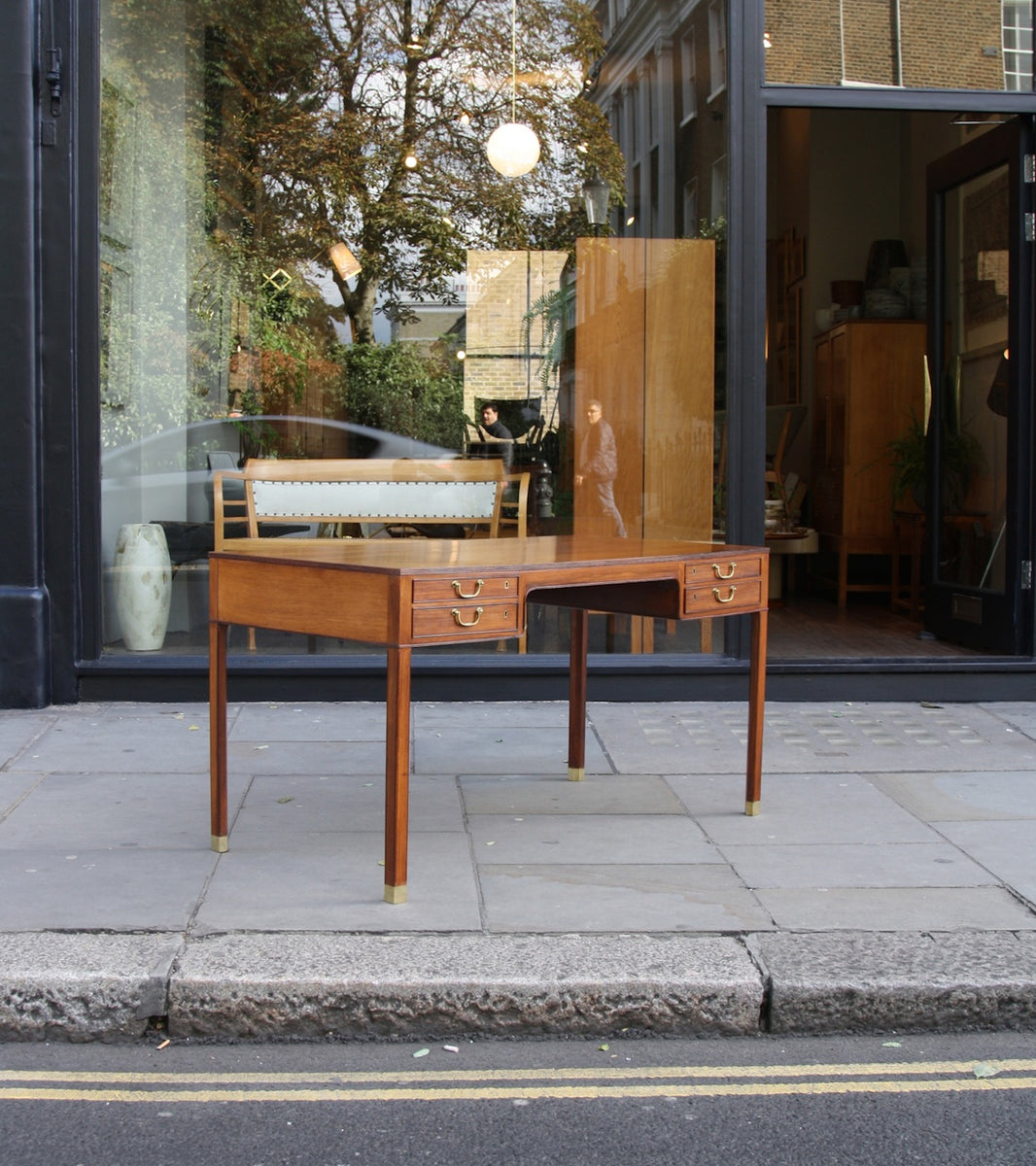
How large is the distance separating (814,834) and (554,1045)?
1.66 m

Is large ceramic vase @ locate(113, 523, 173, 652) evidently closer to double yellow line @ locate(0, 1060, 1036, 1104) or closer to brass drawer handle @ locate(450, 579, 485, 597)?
brass drawer handle @ locate(450, 579, 485, 597)

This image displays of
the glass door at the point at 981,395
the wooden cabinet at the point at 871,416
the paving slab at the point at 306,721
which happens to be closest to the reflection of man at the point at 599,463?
the paving slab at the point at 306,721

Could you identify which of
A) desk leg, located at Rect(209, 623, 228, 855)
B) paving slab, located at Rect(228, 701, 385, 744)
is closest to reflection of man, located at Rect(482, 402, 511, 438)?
paving slab, located at Rect(228, 701, 385, 744)

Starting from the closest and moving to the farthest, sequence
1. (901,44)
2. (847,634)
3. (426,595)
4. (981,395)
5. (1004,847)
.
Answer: (426,595) → (1004,847) → (901,44) → (981,395) → (847,634)

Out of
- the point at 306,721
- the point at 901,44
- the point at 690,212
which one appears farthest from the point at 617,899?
the point at 901,44

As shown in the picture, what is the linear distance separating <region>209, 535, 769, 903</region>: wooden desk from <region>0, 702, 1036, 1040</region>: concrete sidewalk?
319 millimetres

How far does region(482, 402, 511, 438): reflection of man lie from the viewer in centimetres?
731

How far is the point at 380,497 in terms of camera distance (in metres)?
7.35

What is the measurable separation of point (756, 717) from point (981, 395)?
4.13 m

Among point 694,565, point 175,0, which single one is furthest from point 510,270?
point 694,565

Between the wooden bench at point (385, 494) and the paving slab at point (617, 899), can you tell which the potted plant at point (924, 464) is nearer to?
the wooden bench at point (385, 494)

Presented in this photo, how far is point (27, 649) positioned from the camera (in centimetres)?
641

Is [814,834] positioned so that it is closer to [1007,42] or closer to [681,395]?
[681,395]

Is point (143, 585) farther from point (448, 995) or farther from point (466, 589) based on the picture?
point (448, 995)
